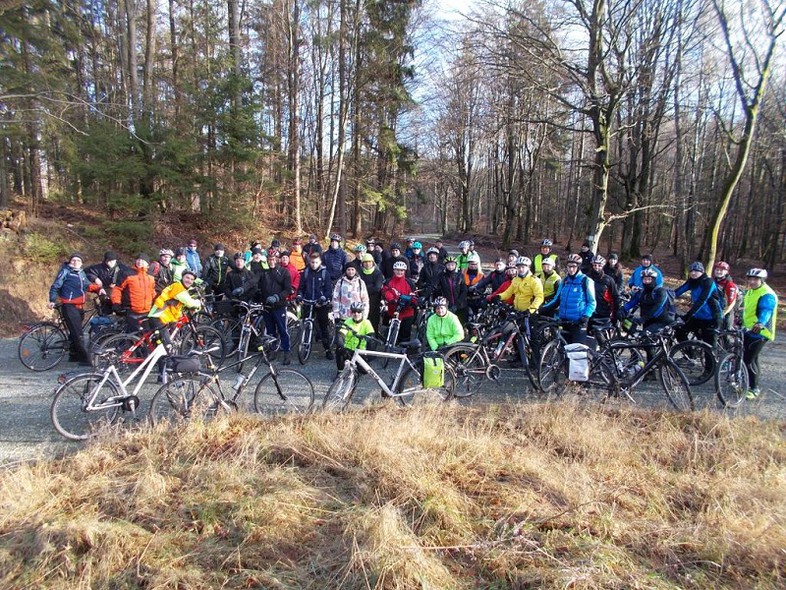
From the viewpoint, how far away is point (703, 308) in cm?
674

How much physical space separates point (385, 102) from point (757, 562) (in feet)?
76.4

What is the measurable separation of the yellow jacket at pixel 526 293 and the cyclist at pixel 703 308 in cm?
230

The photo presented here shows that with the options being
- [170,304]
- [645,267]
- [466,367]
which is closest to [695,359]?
[645,267]

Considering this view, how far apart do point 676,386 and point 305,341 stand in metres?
5.87

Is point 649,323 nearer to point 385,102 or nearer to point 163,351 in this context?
→ point 163,351

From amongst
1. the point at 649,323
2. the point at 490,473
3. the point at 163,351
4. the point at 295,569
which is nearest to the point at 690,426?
the point at 649,323

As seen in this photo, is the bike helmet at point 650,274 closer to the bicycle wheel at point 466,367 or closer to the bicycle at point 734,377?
the bicycle at point 734,377

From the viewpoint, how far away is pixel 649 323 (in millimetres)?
6789

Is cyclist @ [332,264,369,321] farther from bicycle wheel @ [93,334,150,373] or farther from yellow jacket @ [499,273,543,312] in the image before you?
bicycle wheel @ [93,334,150,373]

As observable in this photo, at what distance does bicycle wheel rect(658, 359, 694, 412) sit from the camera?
18.3ft

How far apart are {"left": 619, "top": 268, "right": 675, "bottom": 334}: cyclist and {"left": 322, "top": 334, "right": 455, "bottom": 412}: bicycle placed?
3.39 m

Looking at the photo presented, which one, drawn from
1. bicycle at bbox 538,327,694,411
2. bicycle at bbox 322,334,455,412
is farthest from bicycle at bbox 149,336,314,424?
bicycle at bbox 538,327,694,411

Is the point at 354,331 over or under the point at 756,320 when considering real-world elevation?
under

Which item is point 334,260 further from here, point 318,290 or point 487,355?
point 487,355
